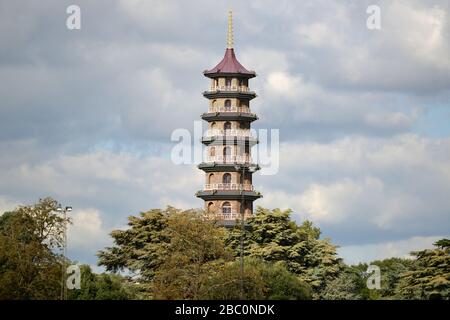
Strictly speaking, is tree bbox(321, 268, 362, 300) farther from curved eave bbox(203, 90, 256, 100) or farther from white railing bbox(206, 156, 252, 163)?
curved eave bbox(203, 90, 256, 100)

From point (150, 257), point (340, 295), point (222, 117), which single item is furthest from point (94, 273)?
point (222, 117)

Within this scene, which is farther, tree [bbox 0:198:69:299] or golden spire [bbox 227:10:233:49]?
golden spire [bbox 227:10:233:49]

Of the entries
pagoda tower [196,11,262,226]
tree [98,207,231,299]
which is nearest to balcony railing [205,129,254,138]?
pagoda tower [196,11,262,226]

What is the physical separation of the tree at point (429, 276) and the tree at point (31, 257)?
22.8 m

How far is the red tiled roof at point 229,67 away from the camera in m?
133

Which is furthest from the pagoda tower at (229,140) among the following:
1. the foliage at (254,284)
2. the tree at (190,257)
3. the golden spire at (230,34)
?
the foliage at (254,284)

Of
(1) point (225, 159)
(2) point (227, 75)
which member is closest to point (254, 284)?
(1) point (225, 159)

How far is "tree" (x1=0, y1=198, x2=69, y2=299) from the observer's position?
90.2 meters

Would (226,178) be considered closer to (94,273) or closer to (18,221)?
(94,273)

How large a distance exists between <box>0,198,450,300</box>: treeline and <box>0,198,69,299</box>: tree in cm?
6

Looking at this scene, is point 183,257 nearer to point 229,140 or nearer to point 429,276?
point 429,276
